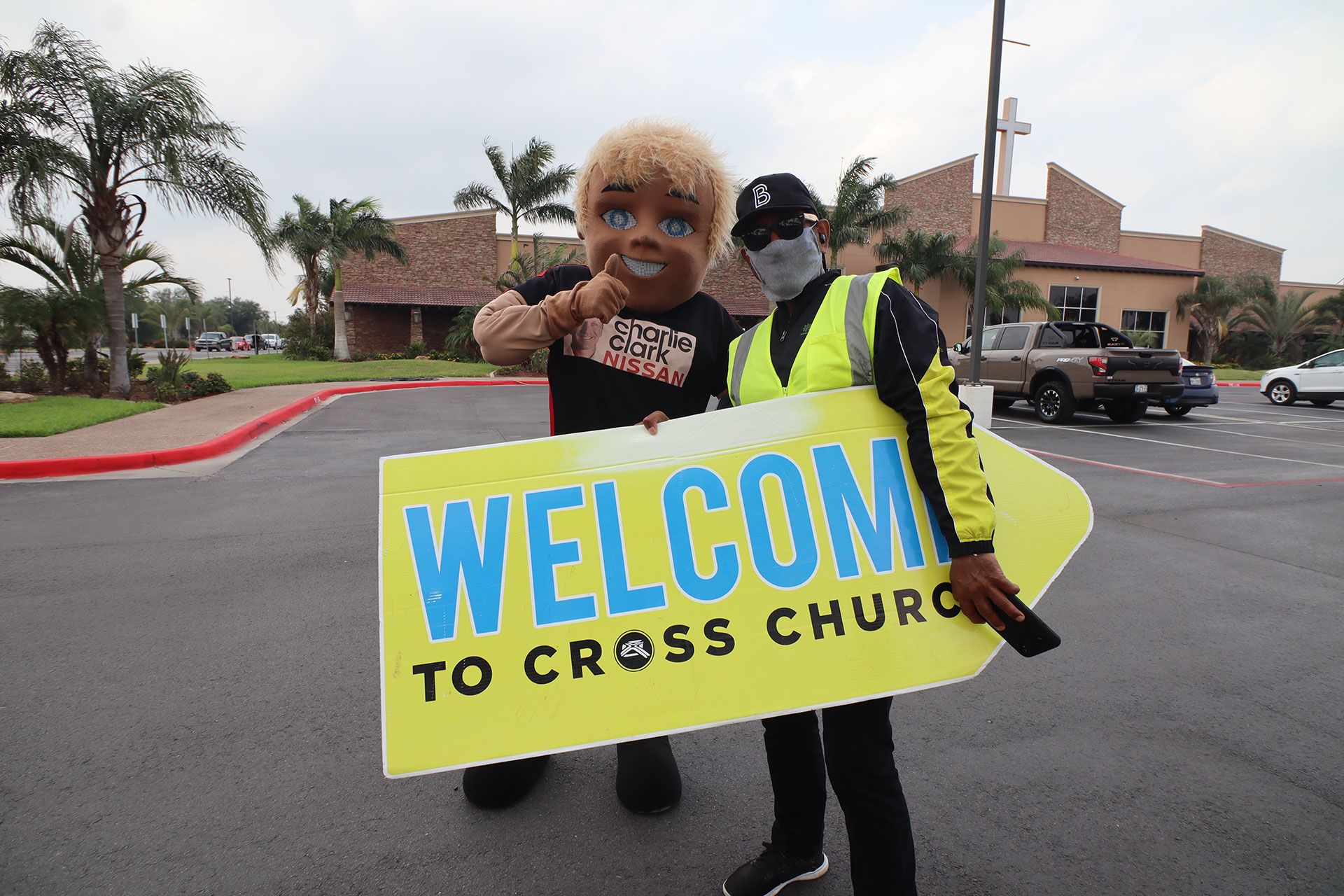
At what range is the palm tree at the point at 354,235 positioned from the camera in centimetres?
2762

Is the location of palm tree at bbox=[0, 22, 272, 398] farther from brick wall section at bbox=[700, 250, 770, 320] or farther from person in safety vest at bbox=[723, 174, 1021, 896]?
brick wall section at bbox=[700, 250, 770, 320]

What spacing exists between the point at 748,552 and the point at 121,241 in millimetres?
15262

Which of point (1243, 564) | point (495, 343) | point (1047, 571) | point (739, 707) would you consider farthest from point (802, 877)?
point (1243, 564)

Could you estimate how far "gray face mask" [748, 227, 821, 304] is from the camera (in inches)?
76.6

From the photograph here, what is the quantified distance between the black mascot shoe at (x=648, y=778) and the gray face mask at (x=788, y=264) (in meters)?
1.52

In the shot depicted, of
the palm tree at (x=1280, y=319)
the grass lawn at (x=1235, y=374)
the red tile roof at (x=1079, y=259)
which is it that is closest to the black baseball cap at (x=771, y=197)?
the grass lawn at (x=1235, y=374)

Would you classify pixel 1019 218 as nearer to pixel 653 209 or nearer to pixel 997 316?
pixel 997 316

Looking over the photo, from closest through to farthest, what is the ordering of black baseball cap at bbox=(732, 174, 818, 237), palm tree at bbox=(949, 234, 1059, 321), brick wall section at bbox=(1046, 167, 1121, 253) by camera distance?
black baseball cap at bbox=(732, 174, 818, 237) < palm tree at bbox=(949, 234, 1059, 321) < brick wall section at bbox=(1046, 167, 1121, 253)

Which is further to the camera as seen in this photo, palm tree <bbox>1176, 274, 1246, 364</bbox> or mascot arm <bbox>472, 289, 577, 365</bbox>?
palm tree <bbox>1176, 274, 1246, 364</bbox>

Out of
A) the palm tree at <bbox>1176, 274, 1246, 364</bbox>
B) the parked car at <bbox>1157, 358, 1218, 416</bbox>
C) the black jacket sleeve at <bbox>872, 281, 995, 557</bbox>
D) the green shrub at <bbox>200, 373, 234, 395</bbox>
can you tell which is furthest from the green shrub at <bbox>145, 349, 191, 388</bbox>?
the palm tree at <bbox>1176, 274, 1246, 364</bbox>

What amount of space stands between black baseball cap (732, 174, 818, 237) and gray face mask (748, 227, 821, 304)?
0.07m

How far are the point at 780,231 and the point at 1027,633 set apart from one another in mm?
1149

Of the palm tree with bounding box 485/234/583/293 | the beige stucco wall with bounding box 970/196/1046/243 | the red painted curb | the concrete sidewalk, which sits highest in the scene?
the beige stucco wall with bounding box 970/196/1046/243

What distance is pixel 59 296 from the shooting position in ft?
42.2
